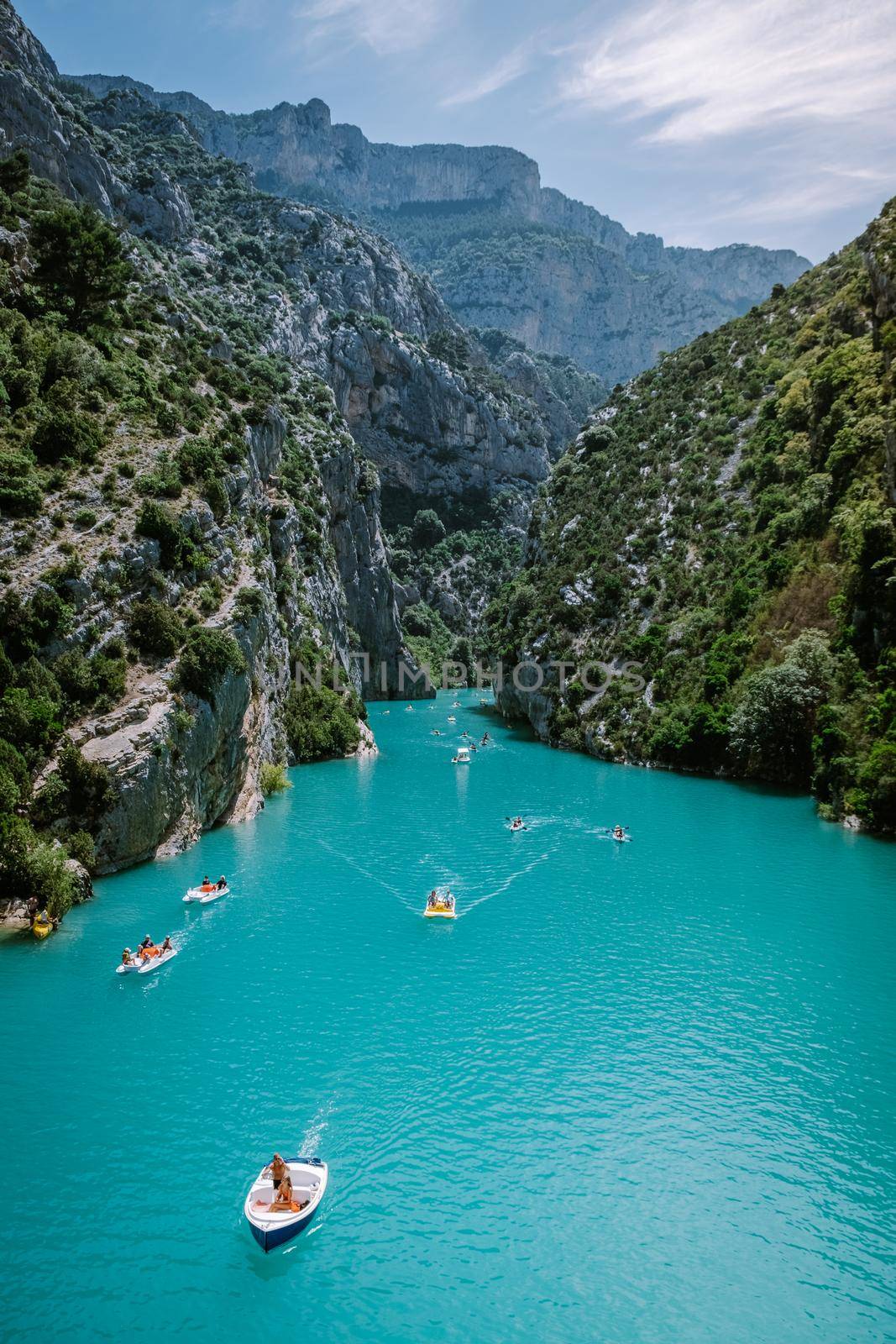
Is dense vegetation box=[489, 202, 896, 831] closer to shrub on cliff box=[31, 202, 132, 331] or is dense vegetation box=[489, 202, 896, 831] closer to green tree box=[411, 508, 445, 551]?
shrub on cliff box=[31, 202, 132, 331]

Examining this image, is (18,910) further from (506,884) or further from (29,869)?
(506,884)

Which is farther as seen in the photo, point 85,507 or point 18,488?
point 85,507

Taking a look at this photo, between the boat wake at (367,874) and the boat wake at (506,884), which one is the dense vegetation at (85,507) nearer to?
the boat wake at (367,874)

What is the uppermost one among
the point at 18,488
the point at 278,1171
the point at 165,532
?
the point at 18,488

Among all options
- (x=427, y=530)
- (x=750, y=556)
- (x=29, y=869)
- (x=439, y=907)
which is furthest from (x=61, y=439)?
(x=427, y=530)

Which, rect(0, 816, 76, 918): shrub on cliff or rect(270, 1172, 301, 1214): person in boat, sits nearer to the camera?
rect(270, 1172, 301, 1214): person in boat

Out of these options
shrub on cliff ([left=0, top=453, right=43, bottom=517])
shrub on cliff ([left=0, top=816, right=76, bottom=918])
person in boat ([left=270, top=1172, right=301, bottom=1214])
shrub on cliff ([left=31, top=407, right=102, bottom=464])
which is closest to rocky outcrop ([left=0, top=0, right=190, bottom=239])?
shrub on cliff ([left=31, top=407, right=102, bottom=464])
